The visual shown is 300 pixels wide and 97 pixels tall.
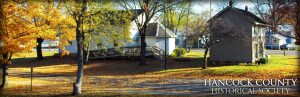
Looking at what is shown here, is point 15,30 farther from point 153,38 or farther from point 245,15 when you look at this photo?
point 153,38

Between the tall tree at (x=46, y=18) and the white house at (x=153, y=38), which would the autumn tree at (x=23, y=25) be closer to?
the tall tree at (x=46, y=18)

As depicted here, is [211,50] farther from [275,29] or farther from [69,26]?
[69,26]

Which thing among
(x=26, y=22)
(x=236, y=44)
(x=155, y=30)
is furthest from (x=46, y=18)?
(x=155, y=30)

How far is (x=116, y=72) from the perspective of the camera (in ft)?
115

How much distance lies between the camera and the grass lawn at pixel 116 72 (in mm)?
23480

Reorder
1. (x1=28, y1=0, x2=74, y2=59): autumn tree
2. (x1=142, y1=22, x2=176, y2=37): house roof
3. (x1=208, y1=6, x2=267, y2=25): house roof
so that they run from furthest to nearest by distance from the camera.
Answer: (x1=142, y1=22, x2=176, y2=37): house roof
(x1=208, y1=6, x2=267, y2=25): house roof
(x1=28, y1=0, x2=74, y2=59): autumn tree

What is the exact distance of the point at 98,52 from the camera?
146ft

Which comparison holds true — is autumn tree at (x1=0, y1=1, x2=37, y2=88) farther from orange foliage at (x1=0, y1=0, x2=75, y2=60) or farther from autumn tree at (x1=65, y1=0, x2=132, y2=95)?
autumn tree at (x1=65, y1=0, x2=132, y2=95)

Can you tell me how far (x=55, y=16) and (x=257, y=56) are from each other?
21.8 metres

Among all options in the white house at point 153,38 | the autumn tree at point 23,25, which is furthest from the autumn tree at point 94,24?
the white house at point 153,38

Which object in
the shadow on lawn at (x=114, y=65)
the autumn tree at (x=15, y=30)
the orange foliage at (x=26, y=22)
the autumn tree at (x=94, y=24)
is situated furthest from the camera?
the shadow on lawn at (x=114, y=65)

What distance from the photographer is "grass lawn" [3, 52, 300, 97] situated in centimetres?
2348

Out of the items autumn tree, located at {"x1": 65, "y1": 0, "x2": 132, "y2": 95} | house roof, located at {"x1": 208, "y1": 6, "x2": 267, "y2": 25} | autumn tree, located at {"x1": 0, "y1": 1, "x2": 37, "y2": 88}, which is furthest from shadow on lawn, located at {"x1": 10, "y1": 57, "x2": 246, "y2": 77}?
autumn tree, located at {"x1": 0, "y1": 1, "x2": 37, "y2": 88}

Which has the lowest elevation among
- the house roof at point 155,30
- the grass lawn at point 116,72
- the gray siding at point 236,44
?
the grass lawn at point 116,72
